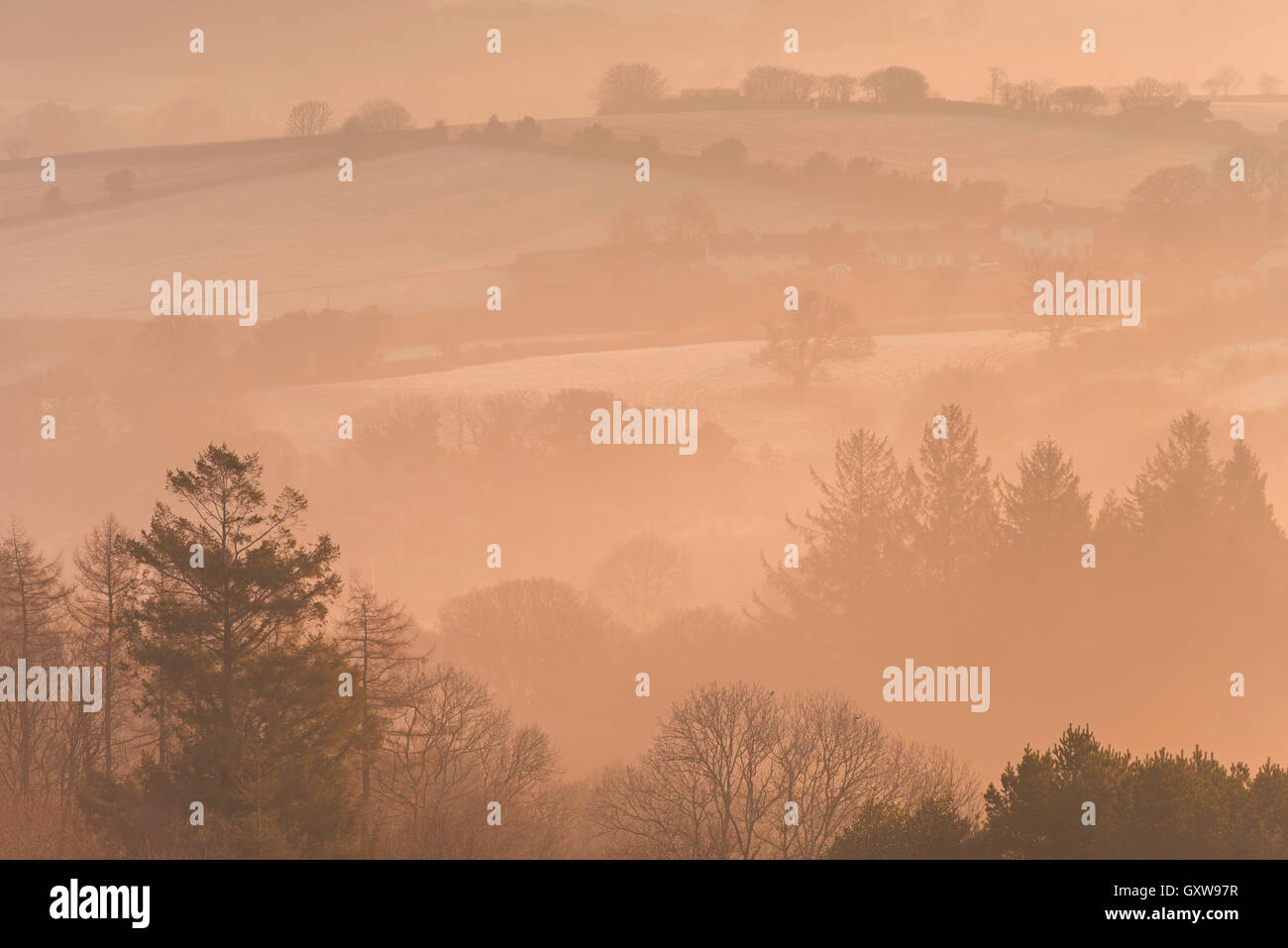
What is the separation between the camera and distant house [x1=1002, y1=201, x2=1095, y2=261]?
569ft

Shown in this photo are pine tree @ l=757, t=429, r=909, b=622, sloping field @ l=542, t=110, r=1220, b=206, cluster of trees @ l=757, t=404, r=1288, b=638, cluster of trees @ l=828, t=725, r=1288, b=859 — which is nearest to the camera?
cluster of trees @ l=828, t=725, r=1288, b=859

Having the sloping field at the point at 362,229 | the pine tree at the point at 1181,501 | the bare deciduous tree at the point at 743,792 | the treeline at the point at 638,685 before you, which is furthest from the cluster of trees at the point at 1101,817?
the sloping field at the point at 362,229

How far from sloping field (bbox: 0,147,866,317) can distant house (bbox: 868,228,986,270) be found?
4926 mm

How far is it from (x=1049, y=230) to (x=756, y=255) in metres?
39.0

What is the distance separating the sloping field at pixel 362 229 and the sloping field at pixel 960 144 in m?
10.2

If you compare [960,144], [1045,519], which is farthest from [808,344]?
[1045,519]

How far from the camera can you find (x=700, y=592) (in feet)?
349

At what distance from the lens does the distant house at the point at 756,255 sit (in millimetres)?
171250

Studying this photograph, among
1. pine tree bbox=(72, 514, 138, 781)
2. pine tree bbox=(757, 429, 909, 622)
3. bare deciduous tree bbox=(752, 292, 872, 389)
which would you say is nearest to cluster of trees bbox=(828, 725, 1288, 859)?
pine tree bbox=(72, 514, 138, 781)

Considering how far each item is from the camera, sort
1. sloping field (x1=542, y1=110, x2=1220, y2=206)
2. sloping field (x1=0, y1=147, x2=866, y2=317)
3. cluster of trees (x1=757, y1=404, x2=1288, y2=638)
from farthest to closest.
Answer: sloping field (x1=542, y1=110, x2=1220, y2=206) → sloping field (x1=0, y1=147, x2=866, y2=317) → cluster of trees (x1=757, y1=404, x2=1288, y2=638)

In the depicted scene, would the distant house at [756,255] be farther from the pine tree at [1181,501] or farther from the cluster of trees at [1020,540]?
the pine tree at [1181,501]

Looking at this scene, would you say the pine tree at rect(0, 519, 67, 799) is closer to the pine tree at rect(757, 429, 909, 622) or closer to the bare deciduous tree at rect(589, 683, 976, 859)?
the bare deciduous tree at rect(589, 683, 976, 859)

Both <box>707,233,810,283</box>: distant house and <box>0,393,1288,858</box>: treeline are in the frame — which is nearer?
<box>0,393,1288,858</box>: treeline
